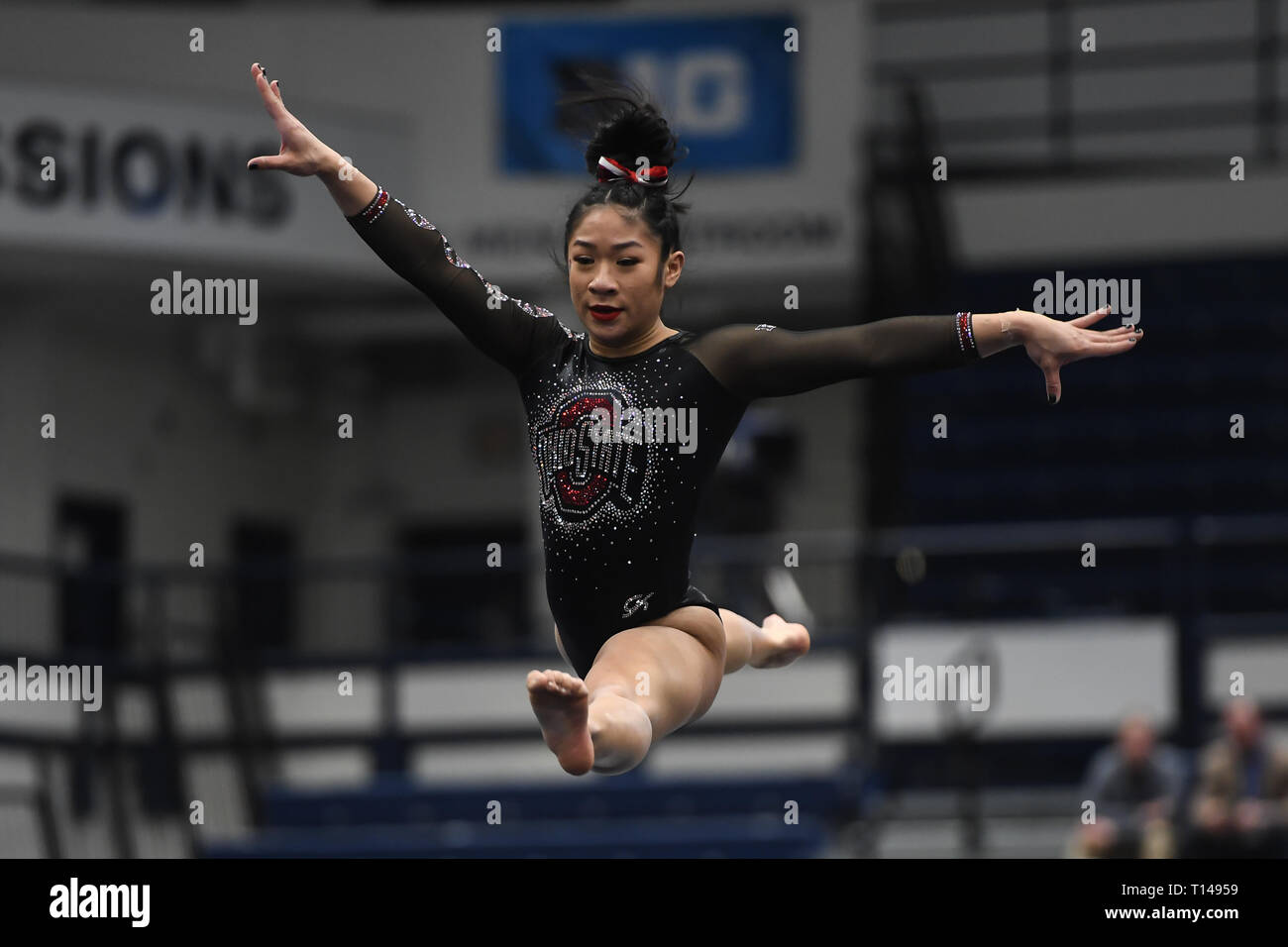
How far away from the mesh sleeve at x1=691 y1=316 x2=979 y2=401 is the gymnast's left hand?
13cm

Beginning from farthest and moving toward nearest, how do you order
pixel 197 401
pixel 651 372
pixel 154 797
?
pixel 197 401, pixel 154 797, pixel 651 372

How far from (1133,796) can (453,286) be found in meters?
6.07

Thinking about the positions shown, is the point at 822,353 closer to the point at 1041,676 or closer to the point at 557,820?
the point at 1041,676

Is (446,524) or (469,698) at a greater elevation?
(446,524)

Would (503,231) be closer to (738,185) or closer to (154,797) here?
(738,185)

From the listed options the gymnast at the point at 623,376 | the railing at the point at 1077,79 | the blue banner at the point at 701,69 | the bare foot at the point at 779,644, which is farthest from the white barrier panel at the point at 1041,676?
the gymnast at the point at 623,376

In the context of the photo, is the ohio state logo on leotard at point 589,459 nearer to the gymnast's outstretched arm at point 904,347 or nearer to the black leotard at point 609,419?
the black leotard at point 609,419

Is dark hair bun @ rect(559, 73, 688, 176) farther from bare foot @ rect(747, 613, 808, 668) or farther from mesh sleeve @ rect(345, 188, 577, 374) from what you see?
bare foot @ rect(747, 613, 808, 668)

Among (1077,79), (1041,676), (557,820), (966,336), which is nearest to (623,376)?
(966,336)

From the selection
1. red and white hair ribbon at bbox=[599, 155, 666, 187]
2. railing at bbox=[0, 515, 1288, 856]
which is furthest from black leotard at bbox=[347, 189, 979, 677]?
railing at bbox=[0, 515, 1288, 856]

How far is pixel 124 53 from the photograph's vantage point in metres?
13.8

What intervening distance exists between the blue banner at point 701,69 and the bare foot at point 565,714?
977cm
